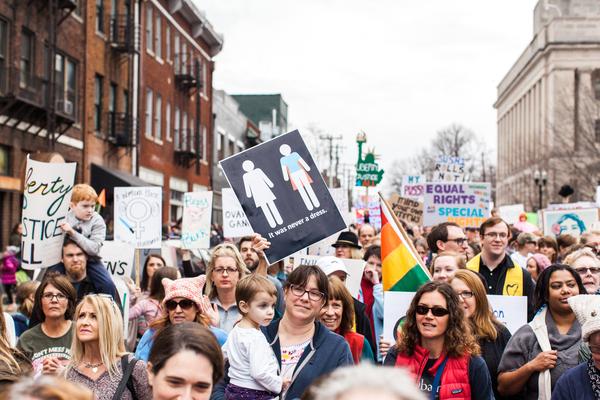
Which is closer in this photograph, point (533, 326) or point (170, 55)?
point (533, 326)

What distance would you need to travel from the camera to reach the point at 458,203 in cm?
1557

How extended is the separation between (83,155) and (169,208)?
11837 mm

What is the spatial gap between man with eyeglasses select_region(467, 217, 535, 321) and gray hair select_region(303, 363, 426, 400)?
19.7 feet

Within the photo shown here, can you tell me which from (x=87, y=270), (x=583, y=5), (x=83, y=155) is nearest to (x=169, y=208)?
(x=83, y=155)

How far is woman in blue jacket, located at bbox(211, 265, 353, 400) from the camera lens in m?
5.09

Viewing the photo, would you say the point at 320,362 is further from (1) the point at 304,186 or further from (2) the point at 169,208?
(2) the point at 169,208

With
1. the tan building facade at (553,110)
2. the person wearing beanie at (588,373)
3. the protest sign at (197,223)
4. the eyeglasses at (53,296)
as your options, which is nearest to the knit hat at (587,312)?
the person wearing beanie at (588,373)

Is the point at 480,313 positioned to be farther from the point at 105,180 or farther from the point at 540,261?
the point at 105,180

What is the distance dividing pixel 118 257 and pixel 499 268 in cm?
533

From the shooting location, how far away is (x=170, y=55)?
133ft

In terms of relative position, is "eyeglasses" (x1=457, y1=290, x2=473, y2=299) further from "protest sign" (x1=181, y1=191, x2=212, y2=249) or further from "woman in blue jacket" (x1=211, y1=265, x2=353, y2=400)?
"protest sign" (x1=181, y1=191, x2=212, y2=249)

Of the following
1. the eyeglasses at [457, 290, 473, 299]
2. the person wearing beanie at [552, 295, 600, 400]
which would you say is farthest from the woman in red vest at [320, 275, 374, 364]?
the person wearing beanie at [552, 295, 600, 400]

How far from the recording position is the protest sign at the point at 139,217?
12805mm

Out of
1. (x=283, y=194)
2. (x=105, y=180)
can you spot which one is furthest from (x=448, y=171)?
(x=283, y=194)
